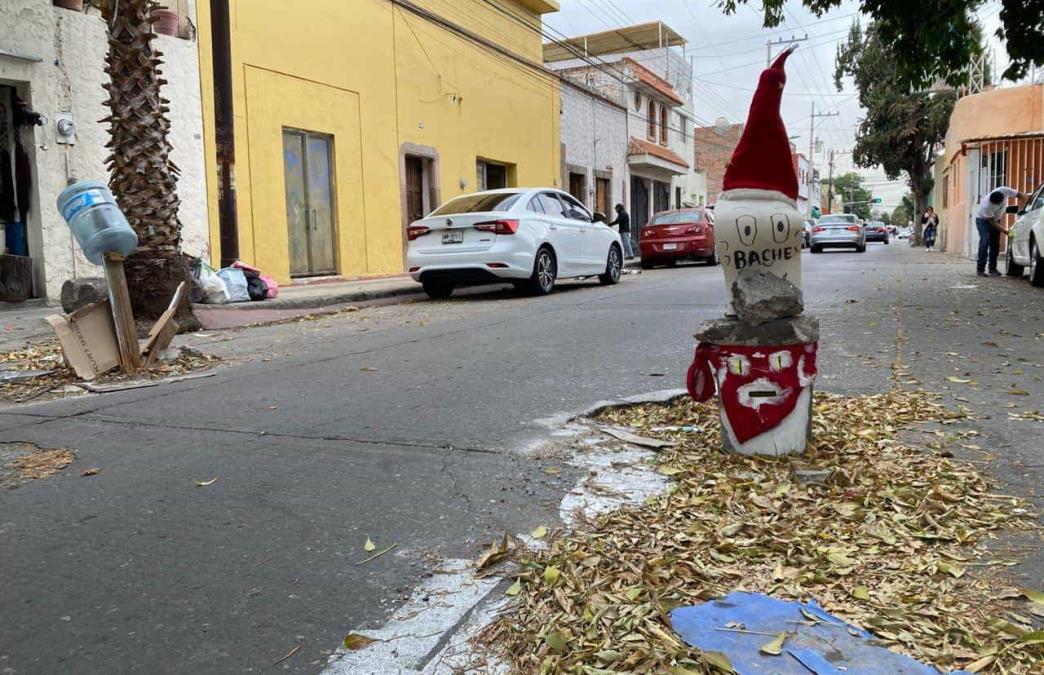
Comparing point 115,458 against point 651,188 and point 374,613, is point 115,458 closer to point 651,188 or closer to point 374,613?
point 374,613

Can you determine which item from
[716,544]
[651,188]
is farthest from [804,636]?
[651,188]

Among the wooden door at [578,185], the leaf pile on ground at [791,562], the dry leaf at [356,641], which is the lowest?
the dry leaf at [356,641]

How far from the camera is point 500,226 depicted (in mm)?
10945

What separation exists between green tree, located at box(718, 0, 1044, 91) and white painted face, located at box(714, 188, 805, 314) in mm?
6851

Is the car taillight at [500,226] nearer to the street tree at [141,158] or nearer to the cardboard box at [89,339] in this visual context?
the street tree at [141,158]

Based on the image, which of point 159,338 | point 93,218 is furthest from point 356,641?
point 159,338

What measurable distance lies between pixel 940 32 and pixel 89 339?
8.85 meters

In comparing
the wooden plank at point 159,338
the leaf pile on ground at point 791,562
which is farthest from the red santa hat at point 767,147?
the wooden plank at point 159,338

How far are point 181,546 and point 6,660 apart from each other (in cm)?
72

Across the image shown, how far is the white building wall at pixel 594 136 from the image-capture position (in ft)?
83.7

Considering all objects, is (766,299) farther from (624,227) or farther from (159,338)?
(624,227)

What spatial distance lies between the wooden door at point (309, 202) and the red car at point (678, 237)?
27.7ft

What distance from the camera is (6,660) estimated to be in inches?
81.9

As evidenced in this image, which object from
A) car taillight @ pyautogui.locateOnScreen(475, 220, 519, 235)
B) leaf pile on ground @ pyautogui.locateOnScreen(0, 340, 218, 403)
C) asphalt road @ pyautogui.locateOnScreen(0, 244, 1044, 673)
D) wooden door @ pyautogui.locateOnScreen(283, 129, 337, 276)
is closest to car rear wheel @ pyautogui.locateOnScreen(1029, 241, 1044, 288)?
asphalt road @ pyautogui.locateOnScreen(0, 244, 1044, 673)
